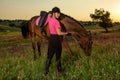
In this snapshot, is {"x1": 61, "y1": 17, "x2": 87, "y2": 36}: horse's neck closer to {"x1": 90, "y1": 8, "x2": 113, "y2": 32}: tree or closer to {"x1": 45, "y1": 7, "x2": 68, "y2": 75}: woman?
{"x1": 45, "y1": 7, "x2": 68, "y2": 75}: woman

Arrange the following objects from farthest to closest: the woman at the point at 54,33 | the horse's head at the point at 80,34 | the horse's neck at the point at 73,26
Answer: the horse's neck at the point at 73,26
the horse's head at the point at 80,34
the woman at the point at 54,33

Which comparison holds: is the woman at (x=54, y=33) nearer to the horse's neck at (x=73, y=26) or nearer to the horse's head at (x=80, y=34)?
the horse's head at (x=80, y=34)

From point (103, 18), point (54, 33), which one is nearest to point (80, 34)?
point (54, 33)

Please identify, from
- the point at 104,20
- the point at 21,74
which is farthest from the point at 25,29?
the point at 104,20

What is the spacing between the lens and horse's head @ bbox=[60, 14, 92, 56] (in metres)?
14.7

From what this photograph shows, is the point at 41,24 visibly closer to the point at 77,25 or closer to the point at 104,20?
the point at 77,25

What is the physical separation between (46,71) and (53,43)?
1059 millimetres

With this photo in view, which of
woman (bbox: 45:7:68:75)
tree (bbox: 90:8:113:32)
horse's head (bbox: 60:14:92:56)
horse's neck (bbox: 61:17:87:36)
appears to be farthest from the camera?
tree (bbox: 90:8:113:32)

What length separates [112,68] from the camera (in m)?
10.5

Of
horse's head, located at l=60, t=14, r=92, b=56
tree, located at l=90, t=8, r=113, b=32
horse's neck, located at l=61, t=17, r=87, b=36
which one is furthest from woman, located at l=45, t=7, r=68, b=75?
tree, located at l=90, t=8, r=113, b=32

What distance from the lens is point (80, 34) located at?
583 inches

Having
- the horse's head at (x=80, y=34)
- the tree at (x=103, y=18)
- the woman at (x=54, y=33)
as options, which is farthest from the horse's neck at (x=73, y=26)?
the tree at (x=103, y=18)

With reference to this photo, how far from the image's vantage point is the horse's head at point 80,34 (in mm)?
14727

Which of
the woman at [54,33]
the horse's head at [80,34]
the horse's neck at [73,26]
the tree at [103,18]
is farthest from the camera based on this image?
the tree at [103,18]
